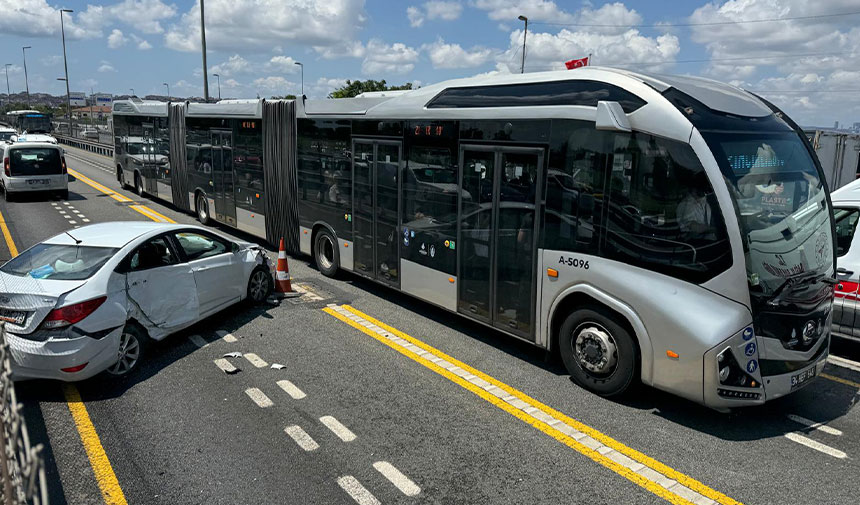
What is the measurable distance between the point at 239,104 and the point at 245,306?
252 inches

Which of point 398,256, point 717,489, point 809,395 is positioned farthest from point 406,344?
point 809,395

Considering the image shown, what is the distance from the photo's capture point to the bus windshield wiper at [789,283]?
543cm

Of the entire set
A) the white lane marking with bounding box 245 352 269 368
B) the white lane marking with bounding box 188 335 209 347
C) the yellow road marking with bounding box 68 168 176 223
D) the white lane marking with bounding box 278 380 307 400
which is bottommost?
the white lane marking with bounding box 278 380 307 400

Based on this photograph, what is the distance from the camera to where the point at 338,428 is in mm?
5578

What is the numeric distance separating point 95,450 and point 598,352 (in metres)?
4.81

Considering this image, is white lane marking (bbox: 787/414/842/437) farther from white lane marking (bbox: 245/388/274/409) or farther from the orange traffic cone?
the orange traffic cone

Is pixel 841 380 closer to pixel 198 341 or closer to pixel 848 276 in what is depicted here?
pixel 848 276

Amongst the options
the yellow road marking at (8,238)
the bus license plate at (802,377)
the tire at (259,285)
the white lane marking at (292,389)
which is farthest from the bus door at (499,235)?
the yellow road marking at (8,238)

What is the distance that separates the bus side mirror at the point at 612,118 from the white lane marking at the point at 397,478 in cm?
372

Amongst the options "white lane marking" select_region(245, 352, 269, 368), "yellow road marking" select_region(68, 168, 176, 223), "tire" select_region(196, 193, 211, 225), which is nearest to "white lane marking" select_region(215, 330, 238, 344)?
"white lane marking" select_region(245, 352, 269, 368)

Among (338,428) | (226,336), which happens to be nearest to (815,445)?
(338,428)

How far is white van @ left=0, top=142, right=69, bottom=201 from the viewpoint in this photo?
20.0 meters

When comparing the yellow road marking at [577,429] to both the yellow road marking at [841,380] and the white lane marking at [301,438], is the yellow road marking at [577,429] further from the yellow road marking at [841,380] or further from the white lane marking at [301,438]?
the yellow road marking at [841,380]

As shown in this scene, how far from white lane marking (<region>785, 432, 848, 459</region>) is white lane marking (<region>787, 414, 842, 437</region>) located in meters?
0.29
